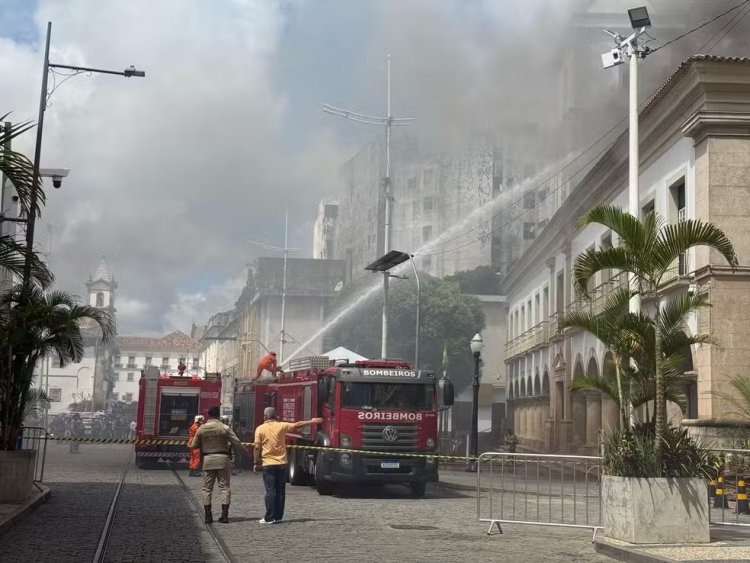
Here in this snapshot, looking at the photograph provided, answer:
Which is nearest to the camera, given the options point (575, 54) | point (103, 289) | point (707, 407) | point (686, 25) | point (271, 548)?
point (271, 548)

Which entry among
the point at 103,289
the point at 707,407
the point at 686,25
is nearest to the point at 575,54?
the point at 686,25

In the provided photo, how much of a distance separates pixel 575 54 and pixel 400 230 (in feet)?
172

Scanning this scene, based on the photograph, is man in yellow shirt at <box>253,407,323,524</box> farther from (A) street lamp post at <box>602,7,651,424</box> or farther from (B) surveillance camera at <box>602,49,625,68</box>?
(B) surveillance camera at <box>602,49,625,68</box>

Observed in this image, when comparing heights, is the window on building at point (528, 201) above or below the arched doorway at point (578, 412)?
above

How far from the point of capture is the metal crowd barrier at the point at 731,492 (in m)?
13.9

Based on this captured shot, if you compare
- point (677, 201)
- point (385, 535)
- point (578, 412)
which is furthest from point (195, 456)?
point (578, 412)

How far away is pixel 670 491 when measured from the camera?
12195mm

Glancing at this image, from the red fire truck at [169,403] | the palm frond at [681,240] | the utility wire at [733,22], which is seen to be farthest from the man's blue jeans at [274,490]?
the utility wire at [733,22]

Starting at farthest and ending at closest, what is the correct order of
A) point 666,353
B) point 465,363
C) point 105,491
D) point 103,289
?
point 103,289 < point 465,363 < point 105,491 < point 666,353

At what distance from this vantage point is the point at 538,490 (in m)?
14.3

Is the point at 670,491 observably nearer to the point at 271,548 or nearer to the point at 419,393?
the point at 271,548

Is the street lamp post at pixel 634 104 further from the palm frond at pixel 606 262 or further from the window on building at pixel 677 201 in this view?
the window on building at pixel 677 201

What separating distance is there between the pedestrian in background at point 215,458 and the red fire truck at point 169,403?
15950 mm

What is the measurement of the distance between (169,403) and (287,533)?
59.7 ft
